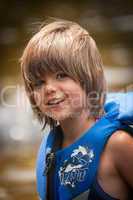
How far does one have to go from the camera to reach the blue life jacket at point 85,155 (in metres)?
0.54

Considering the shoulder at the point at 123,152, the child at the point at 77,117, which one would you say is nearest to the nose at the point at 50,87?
the child at the point at 77,117

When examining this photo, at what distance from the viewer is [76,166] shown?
0.55 metres

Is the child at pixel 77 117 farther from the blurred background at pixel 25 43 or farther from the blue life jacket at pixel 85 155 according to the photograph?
the blurred background at pixel 25 43

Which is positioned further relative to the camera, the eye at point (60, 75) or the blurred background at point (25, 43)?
the blurred background at point (25, 43)

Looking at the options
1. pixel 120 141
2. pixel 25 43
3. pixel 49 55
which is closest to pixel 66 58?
pixel 49 55

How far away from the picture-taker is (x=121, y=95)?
25.1 inches

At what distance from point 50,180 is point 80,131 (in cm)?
8

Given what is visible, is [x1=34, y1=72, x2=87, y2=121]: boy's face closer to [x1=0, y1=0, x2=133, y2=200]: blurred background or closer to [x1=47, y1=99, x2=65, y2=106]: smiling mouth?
[x1=47, y1=99, x2=65, y2=106]: smiling mouth

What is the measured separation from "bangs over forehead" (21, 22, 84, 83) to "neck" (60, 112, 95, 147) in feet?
0.22

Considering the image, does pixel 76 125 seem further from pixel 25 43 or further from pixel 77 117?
pixel 25 43

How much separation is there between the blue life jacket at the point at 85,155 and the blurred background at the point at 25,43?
0.40 metres

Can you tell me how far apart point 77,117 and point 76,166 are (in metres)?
0.07

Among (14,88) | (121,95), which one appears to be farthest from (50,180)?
(14,88)

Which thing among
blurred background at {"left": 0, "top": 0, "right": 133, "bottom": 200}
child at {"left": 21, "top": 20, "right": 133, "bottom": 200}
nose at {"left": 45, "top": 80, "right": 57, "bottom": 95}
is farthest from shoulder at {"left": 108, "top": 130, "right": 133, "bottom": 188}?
blurred background at {"left": 0, "top": 0, "right": 133, "bottom": 200}
